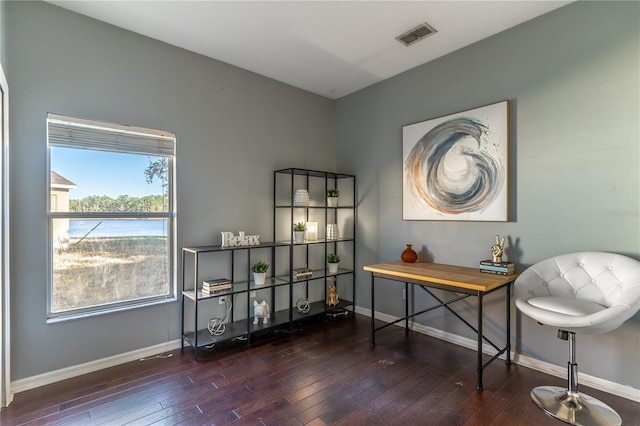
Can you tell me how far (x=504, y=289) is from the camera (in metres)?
2.80

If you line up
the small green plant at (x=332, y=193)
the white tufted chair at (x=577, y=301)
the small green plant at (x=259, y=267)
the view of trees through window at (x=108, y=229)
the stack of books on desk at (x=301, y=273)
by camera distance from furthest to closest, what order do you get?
the small green plant at (x=332, y=193) → the stack of books on desk at (x=301, y=273) → the small green plant at (x=259, y=267) → the view of trees through window at (x=108, y=229) → the white tufted chair at (x=577, y=301)

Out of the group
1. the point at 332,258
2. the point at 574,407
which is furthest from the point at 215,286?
the point at 574,407

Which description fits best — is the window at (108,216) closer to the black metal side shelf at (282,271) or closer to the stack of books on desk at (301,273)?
the black metal side shelf at (282,271)

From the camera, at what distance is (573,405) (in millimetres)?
2039

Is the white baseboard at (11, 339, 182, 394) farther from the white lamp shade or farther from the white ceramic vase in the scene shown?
the white lamp shade

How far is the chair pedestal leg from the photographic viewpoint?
1.92 m

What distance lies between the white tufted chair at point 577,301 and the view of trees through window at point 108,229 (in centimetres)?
310

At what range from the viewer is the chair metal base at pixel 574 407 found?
1914 millimetres

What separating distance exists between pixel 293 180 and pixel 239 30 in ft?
5.60

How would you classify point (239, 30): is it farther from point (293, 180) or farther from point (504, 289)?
point (504, 289)

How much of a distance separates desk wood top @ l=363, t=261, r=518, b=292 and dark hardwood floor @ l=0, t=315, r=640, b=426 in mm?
739

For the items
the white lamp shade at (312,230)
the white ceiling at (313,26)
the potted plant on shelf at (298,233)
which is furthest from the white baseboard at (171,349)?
the white ceiling at (313,26)

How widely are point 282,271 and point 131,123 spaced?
2188 mm

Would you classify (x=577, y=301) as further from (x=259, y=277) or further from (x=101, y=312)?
(x=101, y=312)
